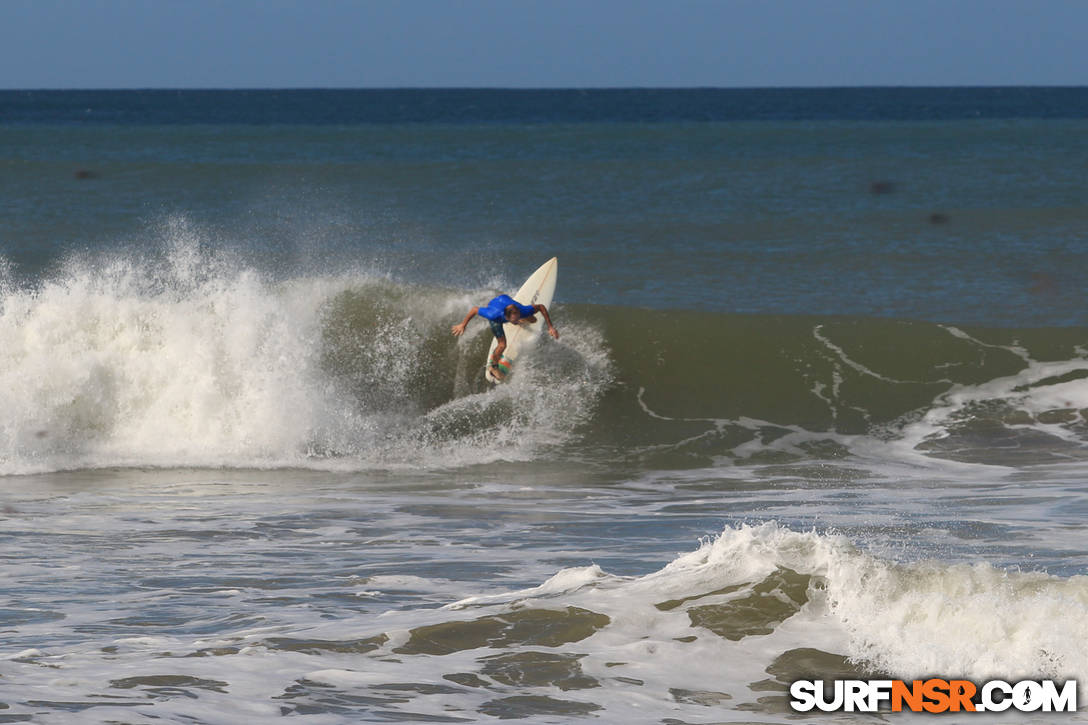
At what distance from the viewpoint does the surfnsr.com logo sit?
221 inches

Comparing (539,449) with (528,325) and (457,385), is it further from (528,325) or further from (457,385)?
(457,385)

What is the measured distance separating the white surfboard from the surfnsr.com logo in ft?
32.7

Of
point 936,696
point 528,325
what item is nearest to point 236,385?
point 528,325

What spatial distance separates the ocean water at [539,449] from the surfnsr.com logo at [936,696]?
0.34 feet

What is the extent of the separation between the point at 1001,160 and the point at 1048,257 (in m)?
20.1

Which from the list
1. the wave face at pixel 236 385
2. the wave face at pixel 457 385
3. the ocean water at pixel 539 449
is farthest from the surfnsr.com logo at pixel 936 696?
the wave face at pixel 236 385

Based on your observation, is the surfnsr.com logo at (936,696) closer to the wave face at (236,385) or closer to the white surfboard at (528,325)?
the wave face at (236,385)

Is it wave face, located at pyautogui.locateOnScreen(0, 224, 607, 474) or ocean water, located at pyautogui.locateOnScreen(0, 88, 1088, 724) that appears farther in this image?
wave face, located at pyautogui.locateOnScreen(0, 224, 607, 474)

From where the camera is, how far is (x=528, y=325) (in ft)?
53.6

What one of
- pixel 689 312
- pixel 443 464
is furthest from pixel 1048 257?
pixel 443 464

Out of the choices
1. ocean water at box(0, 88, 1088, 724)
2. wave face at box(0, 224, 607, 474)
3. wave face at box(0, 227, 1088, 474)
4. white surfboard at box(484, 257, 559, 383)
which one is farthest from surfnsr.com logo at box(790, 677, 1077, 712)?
white surfboard at box(484, 257, 559, 383)

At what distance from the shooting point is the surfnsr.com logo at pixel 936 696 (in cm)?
562

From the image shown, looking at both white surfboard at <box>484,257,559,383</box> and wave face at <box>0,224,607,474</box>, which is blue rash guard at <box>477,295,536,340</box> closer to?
white surfboard at <box>484,257,559,383</box>

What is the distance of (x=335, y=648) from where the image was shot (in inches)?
253
